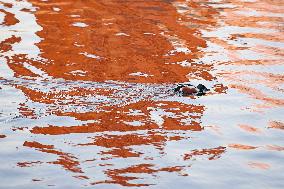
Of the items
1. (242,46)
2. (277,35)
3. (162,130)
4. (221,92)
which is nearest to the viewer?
(162,130)

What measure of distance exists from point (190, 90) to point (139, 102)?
746 mm

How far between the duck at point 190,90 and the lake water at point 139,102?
4.2 inches

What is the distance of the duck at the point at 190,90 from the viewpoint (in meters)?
→ 7.25

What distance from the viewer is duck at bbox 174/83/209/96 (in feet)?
23.8

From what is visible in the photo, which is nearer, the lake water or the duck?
the lake water

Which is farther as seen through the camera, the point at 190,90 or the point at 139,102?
the point at 190,90

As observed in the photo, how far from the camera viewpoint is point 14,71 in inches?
316

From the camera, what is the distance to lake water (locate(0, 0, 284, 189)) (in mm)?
5020

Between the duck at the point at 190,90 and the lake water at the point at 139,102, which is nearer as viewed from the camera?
the lake water at the point at 139,102

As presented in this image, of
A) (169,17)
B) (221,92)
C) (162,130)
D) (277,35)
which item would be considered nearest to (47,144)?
(162,130)

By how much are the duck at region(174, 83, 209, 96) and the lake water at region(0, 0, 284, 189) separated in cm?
11

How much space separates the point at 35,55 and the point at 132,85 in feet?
7.06

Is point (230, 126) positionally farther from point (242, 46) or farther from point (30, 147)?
point (242, 46)

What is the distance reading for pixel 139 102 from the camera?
6.86 metres
